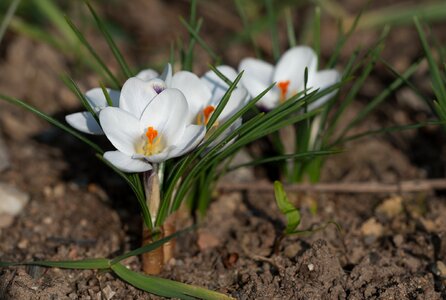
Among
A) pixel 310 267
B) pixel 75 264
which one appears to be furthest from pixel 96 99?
pixel 310 267

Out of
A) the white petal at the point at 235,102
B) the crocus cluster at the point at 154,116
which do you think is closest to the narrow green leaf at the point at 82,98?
the crocus cluster at the point at 154,116

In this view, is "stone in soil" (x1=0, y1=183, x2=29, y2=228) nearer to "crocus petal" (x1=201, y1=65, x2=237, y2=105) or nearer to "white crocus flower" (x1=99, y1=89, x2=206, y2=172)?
"white crocus flower" (x1=99, y1=89, x2=206, y2=172)

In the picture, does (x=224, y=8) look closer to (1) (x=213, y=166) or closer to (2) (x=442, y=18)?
(2) (x=442, y=18)

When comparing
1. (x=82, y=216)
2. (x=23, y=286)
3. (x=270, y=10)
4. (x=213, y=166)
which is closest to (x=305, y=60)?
(x=270, y=10)

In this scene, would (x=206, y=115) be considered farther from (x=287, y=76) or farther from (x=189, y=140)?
(x=287, y=76)

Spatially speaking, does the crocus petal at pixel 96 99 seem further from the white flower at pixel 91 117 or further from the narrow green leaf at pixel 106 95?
the narrow green leaf at pixel 106 95

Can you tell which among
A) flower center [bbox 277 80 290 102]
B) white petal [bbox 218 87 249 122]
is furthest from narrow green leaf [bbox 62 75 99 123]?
flower center [bbox 277 80 290 102]
